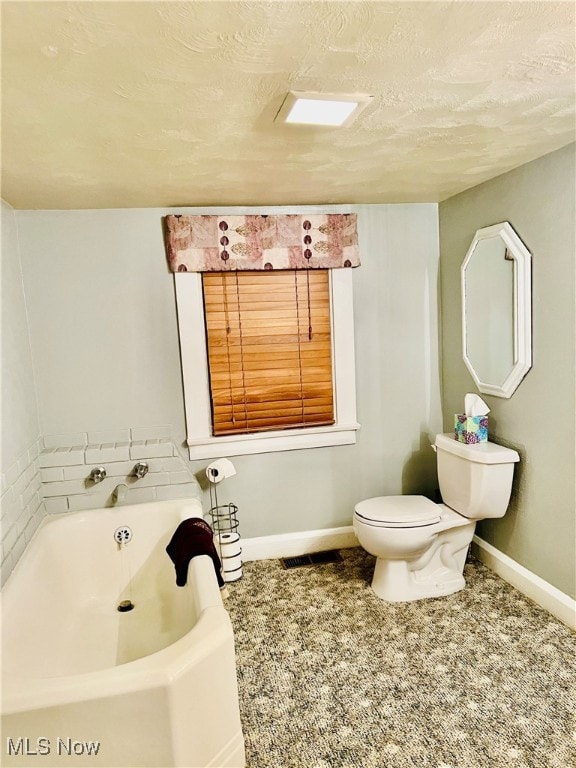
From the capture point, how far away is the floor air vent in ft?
10.3

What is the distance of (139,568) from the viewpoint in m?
2.77

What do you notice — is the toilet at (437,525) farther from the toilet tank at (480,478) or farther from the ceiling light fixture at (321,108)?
the ceiling light fixture at (321,108)

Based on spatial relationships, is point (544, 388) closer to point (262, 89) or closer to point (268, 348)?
point (268, 348)

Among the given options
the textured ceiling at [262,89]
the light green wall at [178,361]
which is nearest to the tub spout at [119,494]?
the light green wall at [178,361]

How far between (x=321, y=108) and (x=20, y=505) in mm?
2140

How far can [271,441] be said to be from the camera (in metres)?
3.15

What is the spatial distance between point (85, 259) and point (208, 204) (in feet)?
2.46

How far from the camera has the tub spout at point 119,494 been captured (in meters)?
2.86

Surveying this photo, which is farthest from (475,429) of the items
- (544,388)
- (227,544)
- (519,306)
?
(227,544)

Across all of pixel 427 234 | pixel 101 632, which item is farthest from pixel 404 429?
pixel 101 632

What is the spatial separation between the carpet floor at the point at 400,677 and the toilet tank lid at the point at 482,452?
2.36 feet

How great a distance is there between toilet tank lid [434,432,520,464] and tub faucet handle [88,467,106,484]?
193 cm

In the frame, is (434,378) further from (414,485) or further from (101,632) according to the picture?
(101,632)

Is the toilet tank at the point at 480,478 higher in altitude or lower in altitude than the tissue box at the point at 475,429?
lower
